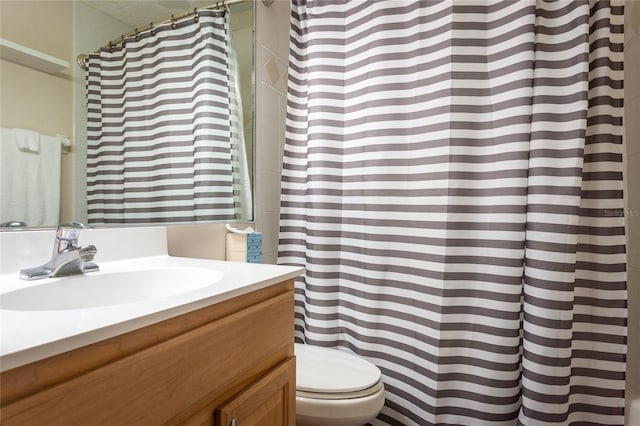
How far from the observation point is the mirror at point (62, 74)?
30.0 inches

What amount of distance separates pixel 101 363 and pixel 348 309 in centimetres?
100

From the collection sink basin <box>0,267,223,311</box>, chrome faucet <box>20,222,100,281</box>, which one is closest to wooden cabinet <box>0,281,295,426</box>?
sink basin <box>0,267,223,311</box>

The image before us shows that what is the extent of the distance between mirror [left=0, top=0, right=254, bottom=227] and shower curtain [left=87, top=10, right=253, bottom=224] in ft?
0.10

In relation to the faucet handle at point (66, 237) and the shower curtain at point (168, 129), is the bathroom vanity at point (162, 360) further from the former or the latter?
the shower curtain at point (168, 129)

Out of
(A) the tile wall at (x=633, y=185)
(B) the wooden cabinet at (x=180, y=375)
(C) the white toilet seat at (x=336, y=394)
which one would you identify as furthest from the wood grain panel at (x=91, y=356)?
(A) the tile wall at (x=633, y=185)

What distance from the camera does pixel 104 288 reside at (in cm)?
79

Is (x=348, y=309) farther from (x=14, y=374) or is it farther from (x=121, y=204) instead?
(x=14, y=374)

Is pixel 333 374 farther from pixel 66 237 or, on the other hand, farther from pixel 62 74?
pixel 62 74

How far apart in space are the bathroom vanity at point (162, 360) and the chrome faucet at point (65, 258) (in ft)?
0.30

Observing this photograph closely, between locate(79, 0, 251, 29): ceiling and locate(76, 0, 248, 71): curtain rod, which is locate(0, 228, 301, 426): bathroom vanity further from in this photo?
locate(79, 0, 251, 29): ceiling

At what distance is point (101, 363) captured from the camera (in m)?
0.43

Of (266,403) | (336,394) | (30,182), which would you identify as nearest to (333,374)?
(336,394)

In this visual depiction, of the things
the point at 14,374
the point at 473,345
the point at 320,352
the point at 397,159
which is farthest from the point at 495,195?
the point at 14,374

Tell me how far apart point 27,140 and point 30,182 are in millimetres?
99
